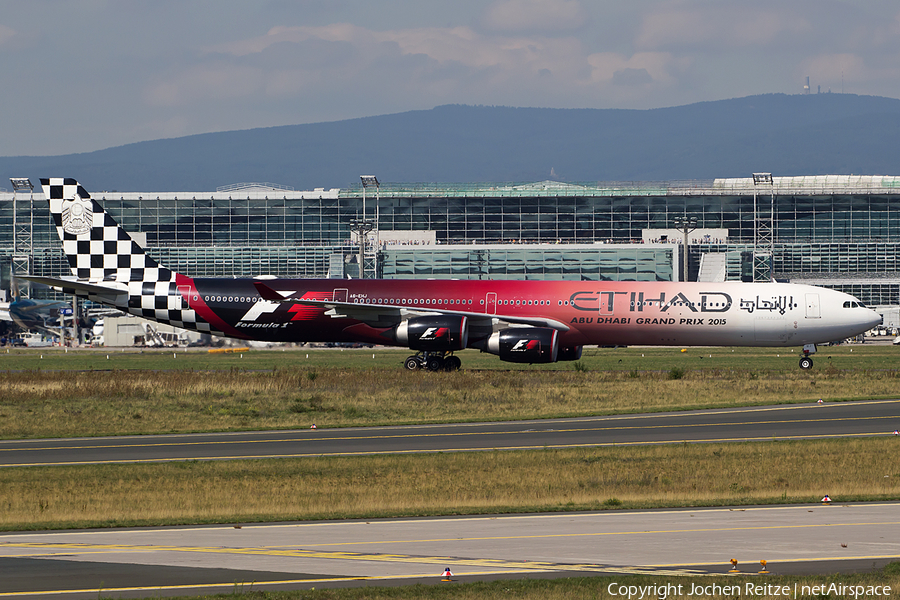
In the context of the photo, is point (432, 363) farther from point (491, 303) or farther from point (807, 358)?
point (807, 358)

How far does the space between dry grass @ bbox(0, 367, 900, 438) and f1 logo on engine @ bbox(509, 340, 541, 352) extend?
120 cm

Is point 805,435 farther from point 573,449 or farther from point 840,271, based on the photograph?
point 840,271

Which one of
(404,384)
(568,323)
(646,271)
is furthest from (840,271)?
(404,384)

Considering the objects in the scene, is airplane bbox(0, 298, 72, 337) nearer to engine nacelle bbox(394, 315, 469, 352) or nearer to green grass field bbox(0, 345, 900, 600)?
green grass field bbox(0, 345, 900, 600)

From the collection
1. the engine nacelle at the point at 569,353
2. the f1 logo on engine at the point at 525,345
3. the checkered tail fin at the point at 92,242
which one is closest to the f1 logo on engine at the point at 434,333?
the f1 logo on engine at the point at 525,345

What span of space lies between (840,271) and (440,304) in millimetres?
115866

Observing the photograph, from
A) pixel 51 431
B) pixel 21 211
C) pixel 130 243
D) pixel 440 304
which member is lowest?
pixel 51 431

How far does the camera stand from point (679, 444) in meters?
25.0

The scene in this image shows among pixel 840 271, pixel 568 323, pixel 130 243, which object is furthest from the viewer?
pixel 840 271

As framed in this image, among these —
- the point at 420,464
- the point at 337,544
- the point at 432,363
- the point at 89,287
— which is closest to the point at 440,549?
the point at 337,544

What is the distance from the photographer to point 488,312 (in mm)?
46719

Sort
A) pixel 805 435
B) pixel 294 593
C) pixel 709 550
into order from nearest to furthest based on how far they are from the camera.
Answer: pixel 294 593, pixel 709 550, pixel 805 435

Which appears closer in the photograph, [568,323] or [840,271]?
[568,323]

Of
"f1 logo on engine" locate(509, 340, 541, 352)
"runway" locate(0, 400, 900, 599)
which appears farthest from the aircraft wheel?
"runway" locate(0, 400, 900, 599)
